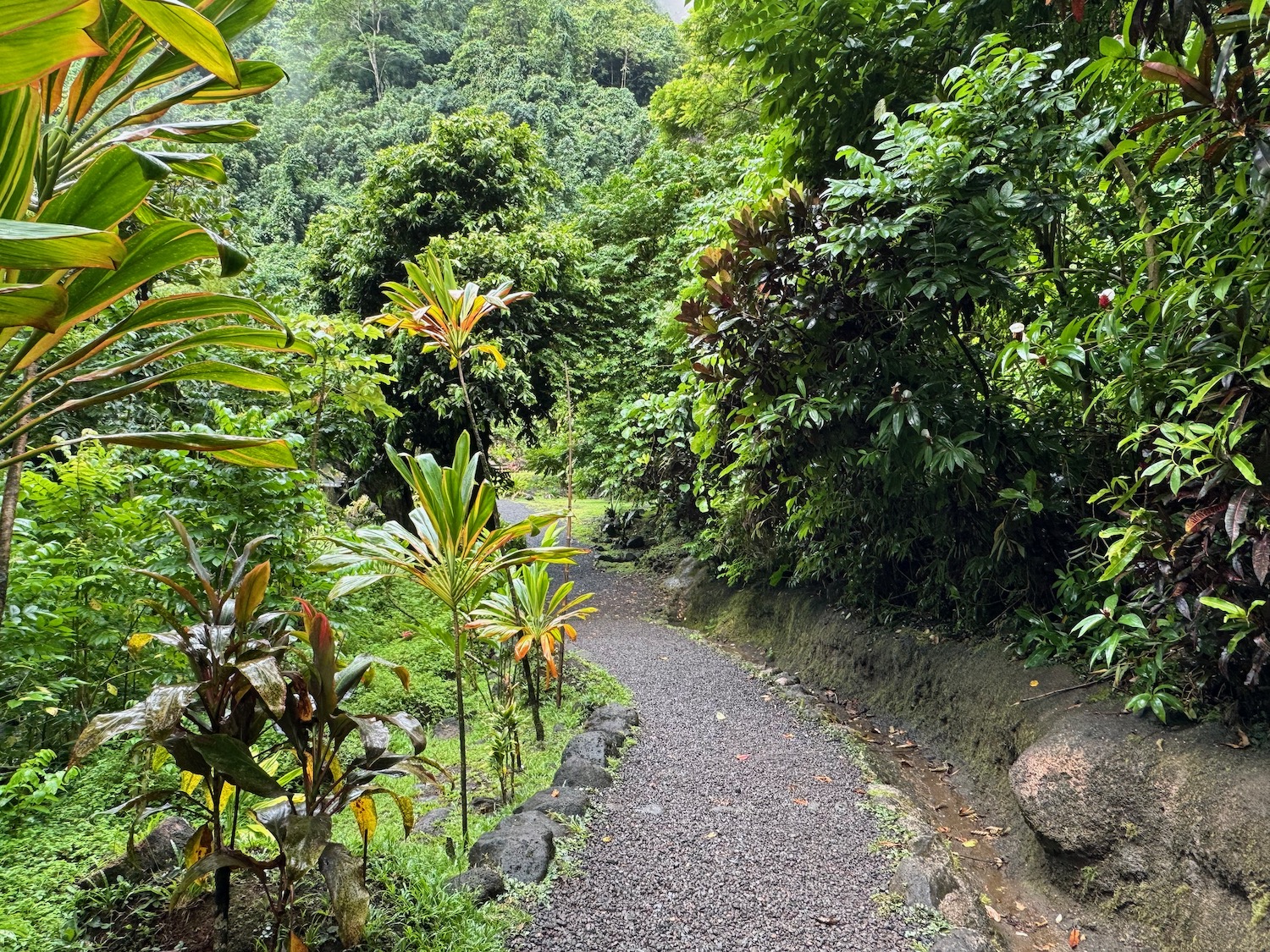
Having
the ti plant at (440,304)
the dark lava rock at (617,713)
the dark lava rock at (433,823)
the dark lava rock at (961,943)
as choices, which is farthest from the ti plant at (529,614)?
the dark lava rock at (961,943)

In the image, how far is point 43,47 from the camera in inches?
23.5

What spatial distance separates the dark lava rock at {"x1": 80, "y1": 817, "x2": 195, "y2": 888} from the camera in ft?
4.90

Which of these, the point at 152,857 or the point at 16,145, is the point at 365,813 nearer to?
the point at 152,857

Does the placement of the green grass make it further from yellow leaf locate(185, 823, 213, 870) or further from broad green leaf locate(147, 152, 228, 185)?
broad green leaf locate(147, 152, 228, 185)

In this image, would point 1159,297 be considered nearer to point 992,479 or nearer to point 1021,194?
point 1021,194

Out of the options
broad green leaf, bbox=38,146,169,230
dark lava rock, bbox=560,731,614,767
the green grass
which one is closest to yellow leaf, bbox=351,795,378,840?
the green grass

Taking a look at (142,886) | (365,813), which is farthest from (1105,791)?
(142,886)

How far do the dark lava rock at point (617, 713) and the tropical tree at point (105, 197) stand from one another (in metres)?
2.61

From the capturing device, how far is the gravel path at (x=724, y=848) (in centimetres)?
187

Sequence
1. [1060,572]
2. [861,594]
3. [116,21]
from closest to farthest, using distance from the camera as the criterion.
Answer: [116,21], [1060,572], [861,594]

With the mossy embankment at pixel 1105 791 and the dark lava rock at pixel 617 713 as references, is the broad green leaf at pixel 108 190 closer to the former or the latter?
the mossy embankment at pixel 1105 791

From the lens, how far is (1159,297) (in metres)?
1.90

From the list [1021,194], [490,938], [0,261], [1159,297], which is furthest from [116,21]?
[1021,194]

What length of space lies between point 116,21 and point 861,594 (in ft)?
13.4
